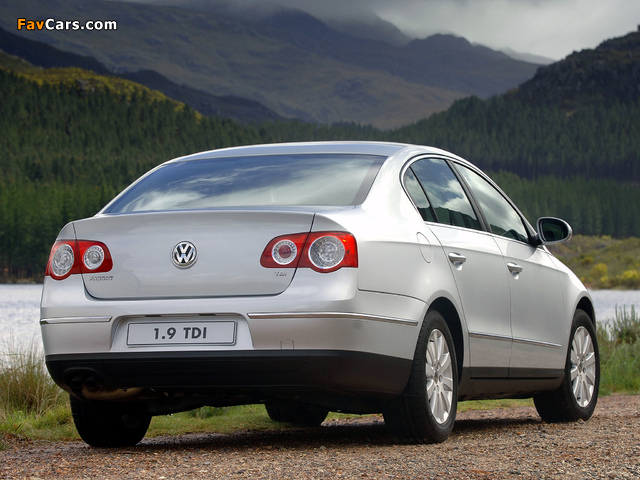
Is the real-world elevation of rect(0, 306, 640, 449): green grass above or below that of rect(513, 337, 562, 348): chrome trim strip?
below

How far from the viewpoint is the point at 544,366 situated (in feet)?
22.2

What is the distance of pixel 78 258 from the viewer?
502cm

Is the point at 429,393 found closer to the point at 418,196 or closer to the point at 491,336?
the point at 491,336

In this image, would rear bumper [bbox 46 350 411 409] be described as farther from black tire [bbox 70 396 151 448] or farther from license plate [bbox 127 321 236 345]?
black tire [bbox 70 396 151 448]

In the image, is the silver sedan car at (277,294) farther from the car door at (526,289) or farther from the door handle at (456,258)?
the car door at (526,289)

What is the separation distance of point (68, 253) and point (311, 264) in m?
1.35

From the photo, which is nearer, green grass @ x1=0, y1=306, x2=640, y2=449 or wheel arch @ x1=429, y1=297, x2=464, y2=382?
wheel arch @ x1=429, y1=297, x2=464, y2=382

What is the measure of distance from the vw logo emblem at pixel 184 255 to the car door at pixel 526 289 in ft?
7.75

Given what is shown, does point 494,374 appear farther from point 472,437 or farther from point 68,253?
point 68,253

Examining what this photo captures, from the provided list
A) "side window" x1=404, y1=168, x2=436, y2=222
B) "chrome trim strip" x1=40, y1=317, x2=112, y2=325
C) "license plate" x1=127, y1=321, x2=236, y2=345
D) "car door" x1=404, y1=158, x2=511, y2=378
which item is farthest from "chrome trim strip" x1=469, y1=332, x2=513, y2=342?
"chrome trim strip" x1=40, y1=317, x2=112, y2=325

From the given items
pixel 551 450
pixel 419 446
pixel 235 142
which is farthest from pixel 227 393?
pixel 235 142

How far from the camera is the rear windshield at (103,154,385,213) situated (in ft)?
17.0

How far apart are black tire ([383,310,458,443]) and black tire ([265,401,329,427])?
1765mm

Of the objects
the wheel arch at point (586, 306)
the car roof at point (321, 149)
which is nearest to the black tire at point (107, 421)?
the car roof at point (321, 149)
